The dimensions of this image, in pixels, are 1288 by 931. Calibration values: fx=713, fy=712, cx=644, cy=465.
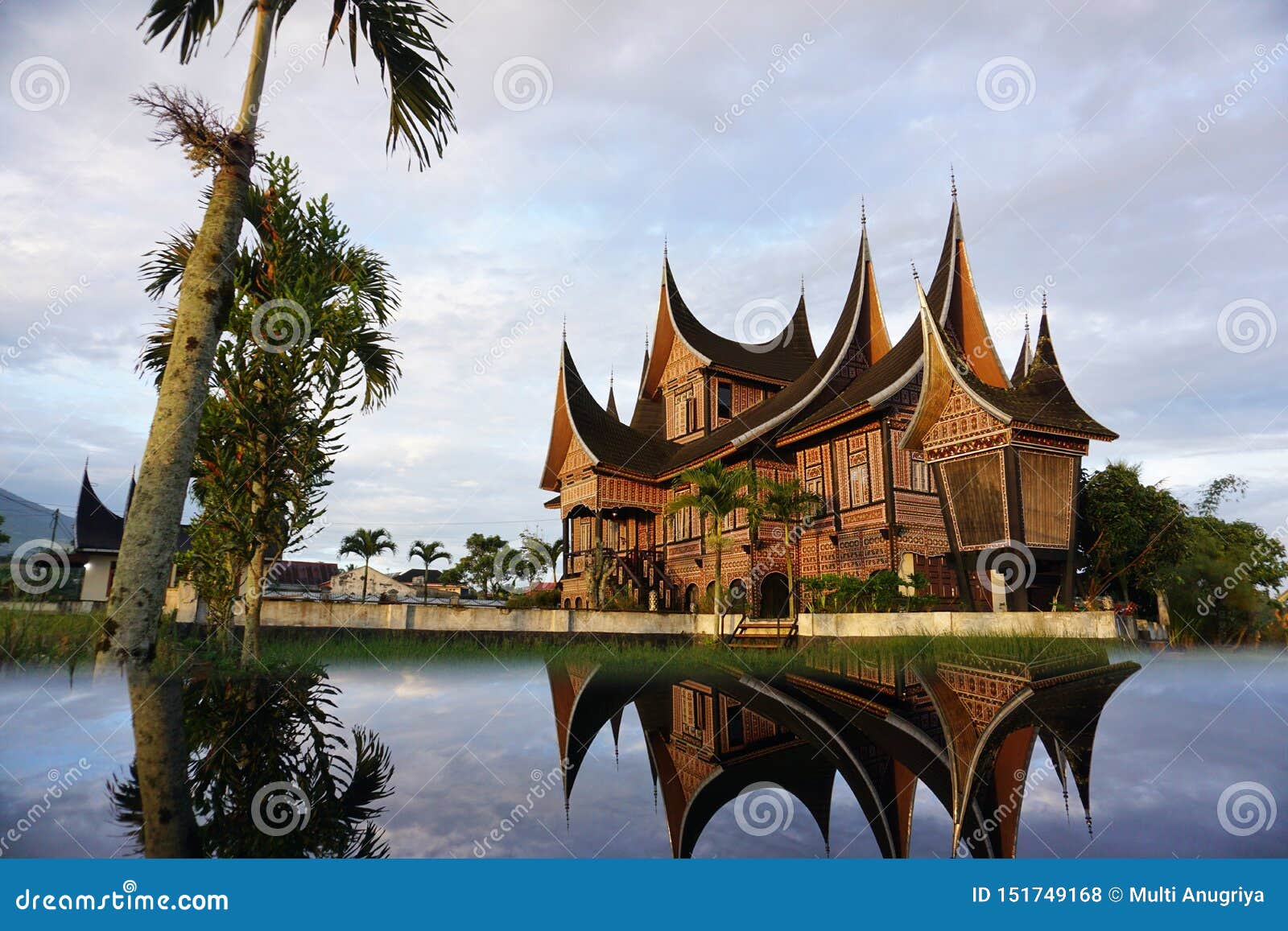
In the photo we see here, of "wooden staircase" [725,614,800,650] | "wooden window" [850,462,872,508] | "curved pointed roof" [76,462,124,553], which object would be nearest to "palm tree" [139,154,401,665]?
"wooden staircase" [725,614,800,650]

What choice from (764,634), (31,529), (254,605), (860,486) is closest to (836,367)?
(860,486)

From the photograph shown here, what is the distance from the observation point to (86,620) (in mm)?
8727

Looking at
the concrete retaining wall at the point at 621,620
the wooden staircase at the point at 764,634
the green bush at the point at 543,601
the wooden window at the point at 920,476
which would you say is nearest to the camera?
the concrete retaining wall at the point at 621,620

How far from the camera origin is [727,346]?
32688 mm

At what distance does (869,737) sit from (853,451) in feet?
61.7

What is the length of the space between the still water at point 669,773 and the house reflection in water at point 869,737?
27 millimetres

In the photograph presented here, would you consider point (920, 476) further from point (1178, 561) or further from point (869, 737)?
point (869, 737)

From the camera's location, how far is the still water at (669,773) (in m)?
2.83

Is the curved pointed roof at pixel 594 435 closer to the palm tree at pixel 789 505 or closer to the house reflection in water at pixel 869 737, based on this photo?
the palm tree at pixel 789 505

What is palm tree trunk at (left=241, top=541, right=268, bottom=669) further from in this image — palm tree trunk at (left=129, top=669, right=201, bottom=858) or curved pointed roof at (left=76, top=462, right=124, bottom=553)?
curved pointed roof at (left=76, top=462, right=124, bottom=553)

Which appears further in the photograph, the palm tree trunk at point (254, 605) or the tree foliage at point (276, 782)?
the palm tree trunk at point (254, 605)

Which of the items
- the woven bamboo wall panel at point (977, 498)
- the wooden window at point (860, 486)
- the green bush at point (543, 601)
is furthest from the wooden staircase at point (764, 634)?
the green bush at point (543, 601)

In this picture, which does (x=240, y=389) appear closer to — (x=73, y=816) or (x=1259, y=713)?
(x=73, y=816)

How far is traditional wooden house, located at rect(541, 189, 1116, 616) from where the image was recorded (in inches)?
680
